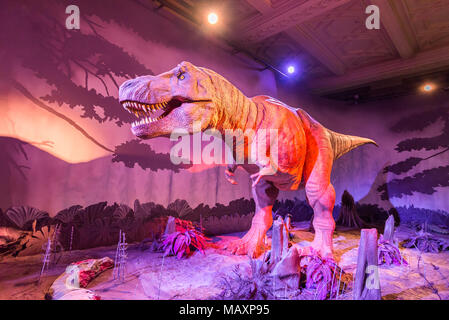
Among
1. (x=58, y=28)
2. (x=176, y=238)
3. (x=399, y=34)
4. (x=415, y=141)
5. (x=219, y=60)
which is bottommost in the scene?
(x=176, y=238)

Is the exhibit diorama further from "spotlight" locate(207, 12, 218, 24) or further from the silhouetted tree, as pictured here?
the silhouetted tree

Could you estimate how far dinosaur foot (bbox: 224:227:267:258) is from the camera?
1.99m

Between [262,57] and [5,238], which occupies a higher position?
[262,57]

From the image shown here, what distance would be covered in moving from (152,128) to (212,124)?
0.35m

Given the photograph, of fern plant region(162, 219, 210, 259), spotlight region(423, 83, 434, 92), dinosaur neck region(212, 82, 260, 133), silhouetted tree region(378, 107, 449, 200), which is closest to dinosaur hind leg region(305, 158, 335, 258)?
dinosaur neck region(212, 82, 260, 133)

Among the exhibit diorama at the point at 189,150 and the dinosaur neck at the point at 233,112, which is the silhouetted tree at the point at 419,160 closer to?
the exhibit diorama at the point at 189,150

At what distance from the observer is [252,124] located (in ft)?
5.40

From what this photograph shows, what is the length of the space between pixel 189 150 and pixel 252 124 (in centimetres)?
164

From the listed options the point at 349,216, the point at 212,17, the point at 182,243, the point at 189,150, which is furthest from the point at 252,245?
the point at 349,216

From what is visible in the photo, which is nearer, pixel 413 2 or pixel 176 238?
pixel 176 238

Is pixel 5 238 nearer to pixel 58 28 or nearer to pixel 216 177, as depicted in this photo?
pixel 58 28

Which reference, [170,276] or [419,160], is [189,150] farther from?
[419,160]

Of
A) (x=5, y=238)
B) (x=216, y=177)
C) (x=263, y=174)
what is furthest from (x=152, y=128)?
(x=216, y=177)

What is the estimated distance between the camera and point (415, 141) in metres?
4.96
